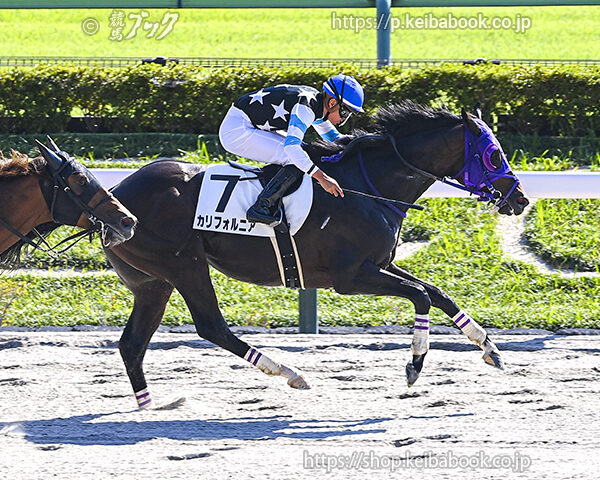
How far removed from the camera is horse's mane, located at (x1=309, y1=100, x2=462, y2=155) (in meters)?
6.34

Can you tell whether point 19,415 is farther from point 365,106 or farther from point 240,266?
point 365,106

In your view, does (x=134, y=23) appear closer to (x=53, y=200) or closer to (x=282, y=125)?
(x=282, y=125)

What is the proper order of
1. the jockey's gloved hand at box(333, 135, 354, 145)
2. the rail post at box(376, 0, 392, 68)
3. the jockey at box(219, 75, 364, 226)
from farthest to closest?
the rail post at box(376, 0, 392, 68)
the jockey's gloved hand at box(333, 135, 354, 145)
the jockey at box(219, 75, 364, 226)

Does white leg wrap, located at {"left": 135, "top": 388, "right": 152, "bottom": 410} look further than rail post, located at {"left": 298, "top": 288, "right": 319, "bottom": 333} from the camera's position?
No

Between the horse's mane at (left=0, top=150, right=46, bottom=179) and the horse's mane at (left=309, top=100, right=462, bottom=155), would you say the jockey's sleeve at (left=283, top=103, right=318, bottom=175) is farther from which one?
the horse's mane at (left=0, top=150, right=46, bottom=179)

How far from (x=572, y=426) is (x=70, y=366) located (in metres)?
3.12

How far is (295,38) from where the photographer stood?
56.5 feet

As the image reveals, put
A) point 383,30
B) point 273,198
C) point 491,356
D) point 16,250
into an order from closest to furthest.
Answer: point 16,250 < point 273,198 < point 491,356 < point 383,30

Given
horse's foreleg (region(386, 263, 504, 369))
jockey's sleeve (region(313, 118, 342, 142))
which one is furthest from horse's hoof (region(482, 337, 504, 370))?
jockey's sleeve (region(313, 118, 342, 142))

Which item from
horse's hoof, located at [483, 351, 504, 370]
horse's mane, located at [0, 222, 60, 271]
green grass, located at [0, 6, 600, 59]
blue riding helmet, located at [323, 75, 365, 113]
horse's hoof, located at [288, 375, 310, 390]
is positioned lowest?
horse's hoof, located at [288, 375, 310, 390]

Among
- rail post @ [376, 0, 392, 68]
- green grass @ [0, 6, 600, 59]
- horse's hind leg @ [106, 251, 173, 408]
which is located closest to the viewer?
horse's hind leg @ [106, 251, 173, 408]

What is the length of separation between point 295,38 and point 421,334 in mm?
11876

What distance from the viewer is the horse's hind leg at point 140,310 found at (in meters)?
6.14

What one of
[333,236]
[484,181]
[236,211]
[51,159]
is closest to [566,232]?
[484,181]
